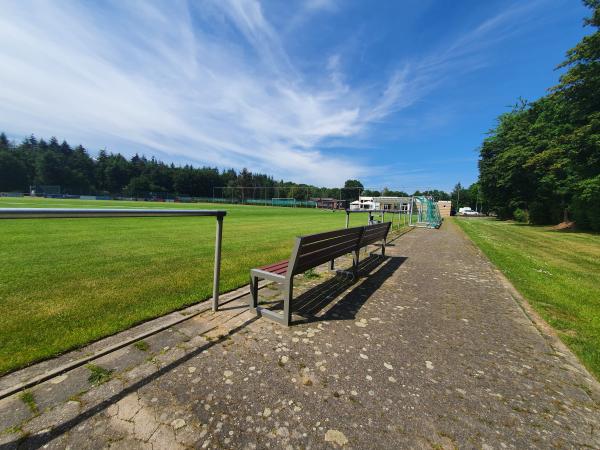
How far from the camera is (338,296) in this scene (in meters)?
4.55

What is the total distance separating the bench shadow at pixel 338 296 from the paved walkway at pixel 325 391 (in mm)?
114

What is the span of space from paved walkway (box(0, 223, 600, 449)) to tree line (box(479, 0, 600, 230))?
2161cm

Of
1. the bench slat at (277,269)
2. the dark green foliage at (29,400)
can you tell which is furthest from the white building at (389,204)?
the dark green foliage at (29,400)

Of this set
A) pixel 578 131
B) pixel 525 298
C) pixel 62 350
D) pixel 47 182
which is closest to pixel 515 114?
pixel 578 131

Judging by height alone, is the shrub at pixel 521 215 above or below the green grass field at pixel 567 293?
above

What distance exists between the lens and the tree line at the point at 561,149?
18.0 metres

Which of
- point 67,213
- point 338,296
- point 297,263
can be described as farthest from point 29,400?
point 338,296

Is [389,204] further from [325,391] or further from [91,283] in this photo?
[325,391]

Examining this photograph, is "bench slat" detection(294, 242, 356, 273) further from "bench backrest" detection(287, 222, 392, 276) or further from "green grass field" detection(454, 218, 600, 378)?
"green grass field" detection(454, 218, 600, 378)

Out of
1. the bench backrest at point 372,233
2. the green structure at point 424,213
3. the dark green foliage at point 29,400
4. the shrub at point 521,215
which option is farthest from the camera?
the shrub at point 521,215

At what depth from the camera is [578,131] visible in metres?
17.7

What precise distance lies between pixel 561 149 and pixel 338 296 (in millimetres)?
24251

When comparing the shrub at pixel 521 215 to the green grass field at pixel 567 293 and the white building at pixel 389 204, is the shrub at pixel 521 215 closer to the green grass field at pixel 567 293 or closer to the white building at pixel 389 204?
the white building at pixel 389 204

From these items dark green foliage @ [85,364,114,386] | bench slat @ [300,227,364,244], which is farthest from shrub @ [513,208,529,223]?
dark green foliage @ [85,364,114,386]
